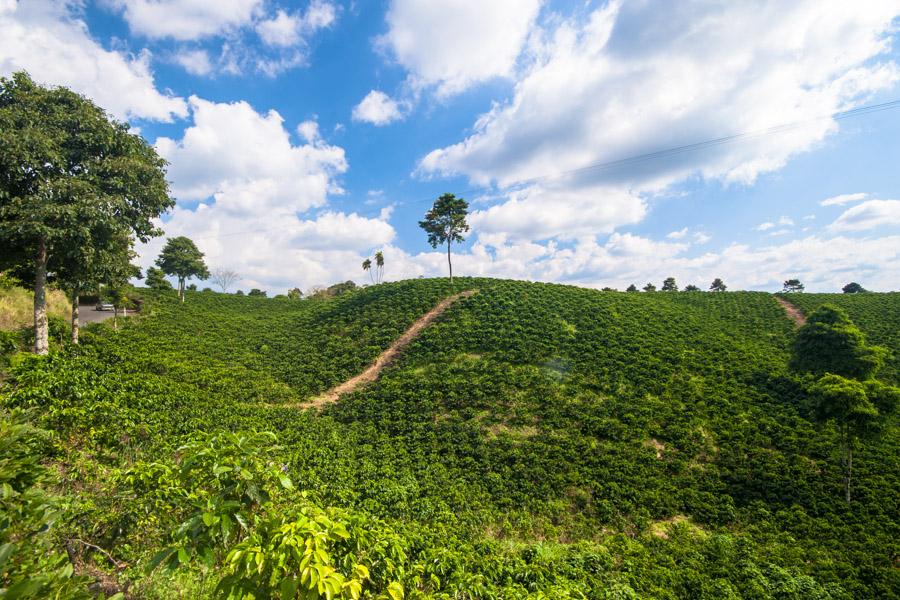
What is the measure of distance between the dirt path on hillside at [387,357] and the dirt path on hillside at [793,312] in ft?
88.8

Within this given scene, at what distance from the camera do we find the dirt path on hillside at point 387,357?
1983cm

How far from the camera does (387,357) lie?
78.6 feet

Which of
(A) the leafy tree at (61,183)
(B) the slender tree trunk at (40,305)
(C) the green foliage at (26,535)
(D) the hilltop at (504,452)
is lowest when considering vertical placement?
(D) the hilltop at (504,452)

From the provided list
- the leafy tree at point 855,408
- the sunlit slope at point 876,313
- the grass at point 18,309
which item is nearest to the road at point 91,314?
the grass at point 18,309

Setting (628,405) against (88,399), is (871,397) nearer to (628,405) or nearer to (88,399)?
(628,405)

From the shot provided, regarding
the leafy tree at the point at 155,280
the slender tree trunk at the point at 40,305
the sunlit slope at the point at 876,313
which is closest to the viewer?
the slender tree trunk at the point at 40,305

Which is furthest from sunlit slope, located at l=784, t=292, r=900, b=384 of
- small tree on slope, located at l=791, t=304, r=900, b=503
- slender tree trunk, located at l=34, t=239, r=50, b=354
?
slender tree trunk, located at l=34, t=239, r=50, b=354

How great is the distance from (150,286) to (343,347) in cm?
2756

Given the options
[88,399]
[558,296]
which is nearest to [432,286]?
[558,296]

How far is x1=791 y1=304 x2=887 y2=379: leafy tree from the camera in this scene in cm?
1725

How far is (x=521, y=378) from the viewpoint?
2006 cm

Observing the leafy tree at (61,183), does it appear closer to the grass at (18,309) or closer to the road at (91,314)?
the grass at (18,309)

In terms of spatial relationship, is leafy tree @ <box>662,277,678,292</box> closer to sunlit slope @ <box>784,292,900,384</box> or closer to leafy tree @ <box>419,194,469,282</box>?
sunlit slope @ <box>784,292,900,384</box>

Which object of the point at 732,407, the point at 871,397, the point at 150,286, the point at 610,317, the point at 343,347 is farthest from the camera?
the point at 150,286
